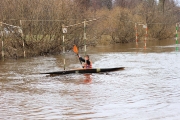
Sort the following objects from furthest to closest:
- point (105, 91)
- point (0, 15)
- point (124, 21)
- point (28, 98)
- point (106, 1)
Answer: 1. point (106, 1)
2. point (124, 21)
3. point (0, 15)
4. point (105, 91)
5. point (28, 98)

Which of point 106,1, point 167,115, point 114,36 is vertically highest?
point 106,1

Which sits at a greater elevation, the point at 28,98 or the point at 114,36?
the point at 114,36

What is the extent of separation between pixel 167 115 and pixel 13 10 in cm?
1687

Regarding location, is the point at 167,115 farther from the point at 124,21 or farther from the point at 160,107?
the point at 124,21

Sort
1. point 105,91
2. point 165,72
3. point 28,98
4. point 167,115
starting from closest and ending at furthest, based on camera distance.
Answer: point 167,115 < point 28,98 < point 105,91 < point 165,72

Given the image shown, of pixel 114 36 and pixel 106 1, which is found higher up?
pixel 106 1

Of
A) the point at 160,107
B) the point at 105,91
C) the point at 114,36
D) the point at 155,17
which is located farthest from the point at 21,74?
the point at 155,17

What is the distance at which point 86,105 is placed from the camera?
27.7ft

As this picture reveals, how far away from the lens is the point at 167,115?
24.0 feet

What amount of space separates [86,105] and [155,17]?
3816cm

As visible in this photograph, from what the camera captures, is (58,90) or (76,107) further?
(58,90)

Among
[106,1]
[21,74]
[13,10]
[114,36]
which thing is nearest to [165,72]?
[21,74]

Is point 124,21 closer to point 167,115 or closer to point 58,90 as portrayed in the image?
point 58,90

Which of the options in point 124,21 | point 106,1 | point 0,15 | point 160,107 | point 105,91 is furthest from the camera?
point 106,1
